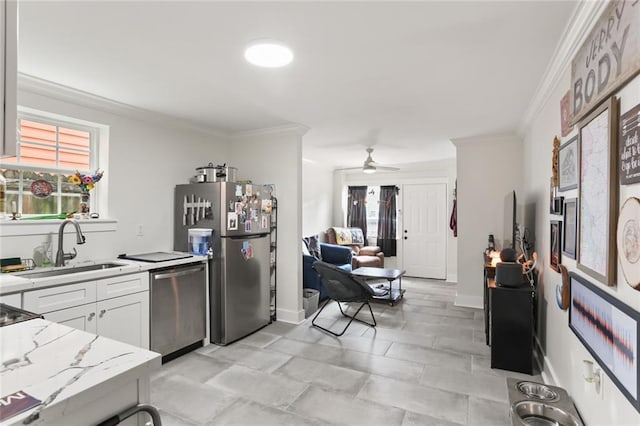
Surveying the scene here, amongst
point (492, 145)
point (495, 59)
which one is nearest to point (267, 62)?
point (495, 59)

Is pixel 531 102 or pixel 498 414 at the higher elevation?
pixel 531 102

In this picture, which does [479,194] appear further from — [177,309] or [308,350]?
[177,309]

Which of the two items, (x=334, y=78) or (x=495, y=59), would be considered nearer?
(x=495, y=59)

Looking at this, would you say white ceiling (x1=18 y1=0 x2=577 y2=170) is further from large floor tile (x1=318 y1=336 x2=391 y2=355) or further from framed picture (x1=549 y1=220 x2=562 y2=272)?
large floor tile (x1=318 y1=336 x2=391 y2=355)

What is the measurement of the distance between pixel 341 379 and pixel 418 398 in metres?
0.62

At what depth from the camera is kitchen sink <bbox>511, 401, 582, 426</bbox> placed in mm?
1876

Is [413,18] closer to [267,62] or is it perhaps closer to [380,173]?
[267,62]

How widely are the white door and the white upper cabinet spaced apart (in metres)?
7.04

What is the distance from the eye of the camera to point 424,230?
7273 millimetres

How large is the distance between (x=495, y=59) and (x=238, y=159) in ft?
10.8

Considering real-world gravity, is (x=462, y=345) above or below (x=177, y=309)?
below

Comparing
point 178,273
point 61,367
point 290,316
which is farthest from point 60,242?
point 290,316

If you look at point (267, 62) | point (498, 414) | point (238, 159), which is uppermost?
point (267, 62)

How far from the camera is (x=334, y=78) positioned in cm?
268
